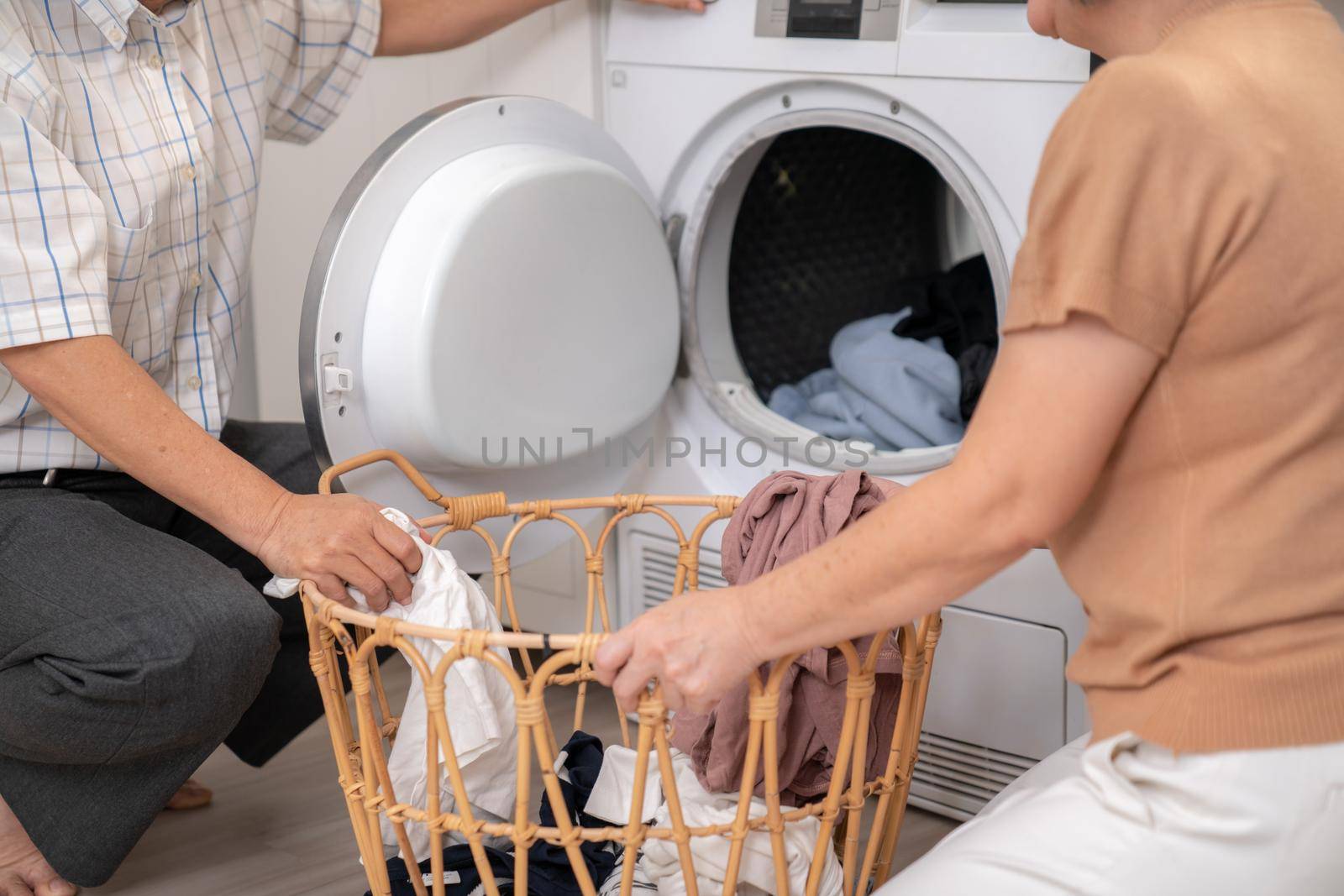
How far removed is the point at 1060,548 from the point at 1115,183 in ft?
0.81

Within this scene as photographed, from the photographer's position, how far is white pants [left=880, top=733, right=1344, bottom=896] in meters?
0.72

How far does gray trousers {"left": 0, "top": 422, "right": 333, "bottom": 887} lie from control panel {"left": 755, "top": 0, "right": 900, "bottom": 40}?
2.65 feet

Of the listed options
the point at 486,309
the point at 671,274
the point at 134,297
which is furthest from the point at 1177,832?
the point at 134,297

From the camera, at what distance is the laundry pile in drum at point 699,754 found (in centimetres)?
105

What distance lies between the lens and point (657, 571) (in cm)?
167

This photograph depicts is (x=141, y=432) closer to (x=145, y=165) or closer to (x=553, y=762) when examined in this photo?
(x=145, y=165)

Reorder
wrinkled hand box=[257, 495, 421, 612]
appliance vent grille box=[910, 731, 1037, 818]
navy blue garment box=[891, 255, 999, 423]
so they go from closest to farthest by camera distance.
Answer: wrinkled hand box=[257, 495, 421, 612]
appliance vent grille box=[910, 731, 1037, 818]
navy blue garment box=[891, 255, 999, 423]

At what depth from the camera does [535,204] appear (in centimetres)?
130

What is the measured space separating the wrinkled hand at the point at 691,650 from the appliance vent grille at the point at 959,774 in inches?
25.8

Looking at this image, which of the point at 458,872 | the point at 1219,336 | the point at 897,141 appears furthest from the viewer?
the point at 897,141

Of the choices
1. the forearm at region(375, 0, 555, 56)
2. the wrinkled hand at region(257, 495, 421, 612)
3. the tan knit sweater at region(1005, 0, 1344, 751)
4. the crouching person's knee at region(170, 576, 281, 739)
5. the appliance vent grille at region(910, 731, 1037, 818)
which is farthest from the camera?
the forearm at region(375, 0, 555, 56)

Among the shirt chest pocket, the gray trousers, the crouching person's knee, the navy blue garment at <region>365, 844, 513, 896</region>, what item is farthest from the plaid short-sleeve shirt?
the navy blue garment at <region>365, 844, 513, 896</region>

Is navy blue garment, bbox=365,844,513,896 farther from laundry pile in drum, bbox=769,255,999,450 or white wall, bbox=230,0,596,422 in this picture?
white wall, bbox=230,0,596,422

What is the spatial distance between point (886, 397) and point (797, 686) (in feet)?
1.85
